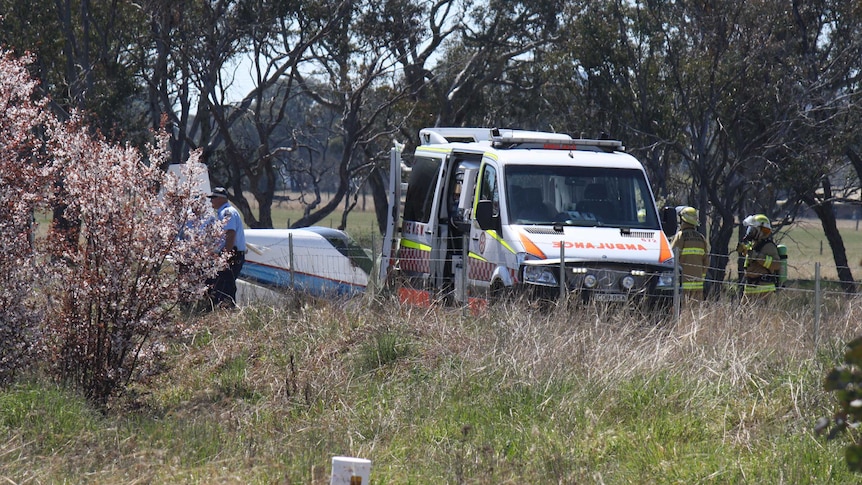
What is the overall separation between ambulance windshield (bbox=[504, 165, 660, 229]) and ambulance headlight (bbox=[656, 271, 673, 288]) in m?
0.87

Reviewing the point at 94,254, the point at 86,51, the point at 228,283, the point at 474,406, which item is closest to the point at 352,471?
the point at 474,406

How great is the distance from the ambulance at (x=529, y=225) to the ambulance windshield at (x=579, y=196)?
0.01 m

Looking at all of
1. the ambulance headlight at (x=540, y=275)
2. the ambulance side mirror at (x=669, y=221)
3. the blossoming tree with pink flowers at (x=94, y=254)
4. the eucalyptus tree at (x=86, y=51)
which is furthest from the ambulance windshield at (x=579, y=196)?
the eucalyptus tree at (x=86, y=51)

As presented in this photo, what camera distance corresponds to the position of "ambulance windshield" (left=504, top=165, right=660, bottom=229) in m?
11.1

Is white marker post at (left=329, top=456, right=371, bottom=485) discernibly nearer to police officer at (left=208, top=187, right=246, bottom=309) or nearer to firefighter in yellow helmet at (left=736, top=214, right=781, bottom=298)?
police officer at (left=208, top=187, right=246, bottom=309)

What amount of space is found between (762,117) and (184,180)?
16804 mm

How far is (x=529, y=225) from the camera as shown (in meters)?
10.9

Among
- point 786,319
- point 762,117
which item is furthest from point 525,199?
point 762,117

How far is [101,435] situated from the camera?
698 centimetres

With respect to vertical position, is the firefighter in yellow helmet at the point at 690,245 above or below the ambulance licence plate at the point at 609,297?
above

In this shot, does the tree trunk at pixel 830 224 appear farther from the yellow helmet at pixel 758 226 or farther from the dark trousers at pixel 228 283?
the dark trousers at pixel 228 283

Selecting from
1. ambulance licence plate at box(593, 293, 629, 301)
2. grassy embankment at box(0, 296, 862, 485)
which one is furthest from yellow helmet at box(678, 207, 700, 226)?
grassy embankment at box(0, 296, 862, 485)

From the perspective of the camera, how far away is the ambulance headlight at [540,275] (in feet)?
33.8

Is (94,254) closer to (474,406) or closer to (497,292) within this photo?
(474,406)
